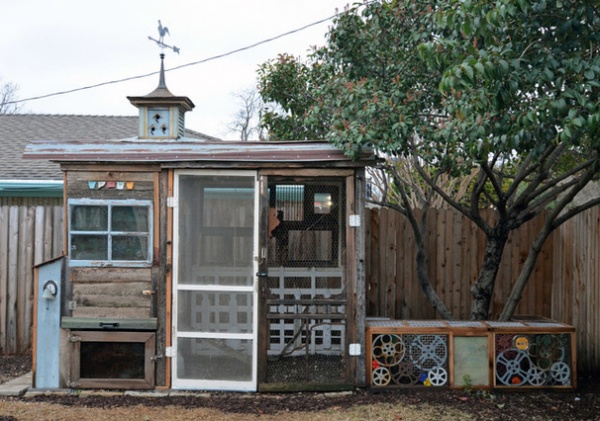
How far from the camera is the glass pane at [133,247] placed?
18.5 ft

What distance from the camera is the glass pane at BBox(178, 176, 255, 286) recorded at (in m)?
5.64

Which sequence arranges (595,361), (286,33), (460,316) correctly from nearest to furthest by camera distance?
(595,361) < (460,316) < (286,33)

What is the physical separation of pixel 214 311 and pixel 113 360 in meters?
1.02

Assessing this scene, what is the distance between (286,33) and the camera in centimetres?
931

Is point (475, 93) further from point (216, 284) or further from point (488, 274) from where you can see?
point (216, 284)

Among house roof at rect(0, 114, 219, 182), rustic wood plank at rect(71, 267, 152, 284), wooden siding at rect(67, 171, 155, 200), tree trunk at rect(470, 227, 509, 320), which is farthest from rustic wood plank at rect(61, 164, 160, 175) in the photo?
tree trunk at rect(470, 227, 509, 320)

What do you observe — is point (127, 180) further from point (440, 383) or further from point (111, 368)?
point (440, 383)

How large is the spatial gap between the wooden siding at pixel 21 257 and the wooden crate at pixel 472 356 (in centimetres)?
388

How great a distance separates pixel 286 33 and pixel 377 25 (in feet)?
9.99

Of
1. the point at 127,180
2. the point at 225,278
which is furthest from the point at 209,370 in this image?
the point at 127,180

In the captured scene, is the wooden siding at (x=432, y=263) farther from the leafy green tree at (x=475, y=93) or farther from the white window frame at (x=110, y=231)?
the white window frame at (x=110, y=231)

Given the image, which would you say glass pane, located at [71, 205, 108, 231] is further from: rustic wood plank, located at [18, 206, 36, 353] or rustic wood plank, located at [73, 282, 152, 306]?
rustic wood plank, located at [18, 206, 36, 353]

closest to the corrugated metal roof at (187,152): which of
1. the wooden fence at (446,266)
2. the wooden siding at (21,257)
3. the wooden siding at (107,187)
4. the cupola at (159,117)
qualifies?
the wooden siding at (107,187)

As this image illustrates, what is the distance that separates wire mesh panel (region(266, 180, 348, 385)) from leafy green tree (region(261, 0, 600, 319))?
2.22 ft
